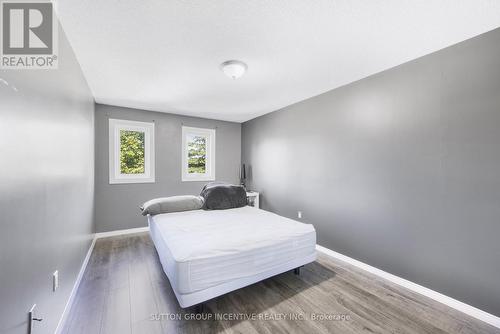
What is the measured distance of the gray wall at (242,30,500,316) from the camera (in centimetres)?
183

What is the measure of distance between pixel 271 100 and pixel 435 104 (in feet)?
7.28

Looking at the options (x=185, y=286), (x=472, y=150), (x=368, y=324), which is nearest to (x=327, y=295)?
(x=368, y=324)

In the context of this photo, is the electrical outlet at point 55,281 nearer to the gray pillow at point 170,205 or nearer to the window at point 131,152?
the gray pillow at point 170,205

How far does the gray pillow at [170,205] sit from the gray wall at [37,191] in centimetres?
104

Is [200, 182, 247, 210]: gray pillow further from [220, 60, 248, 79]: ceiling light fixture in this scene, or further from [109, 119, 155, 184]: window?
[220, 60, 248, 79]: ceiling light fixture

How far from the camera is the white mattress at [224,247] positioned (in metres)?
1.74

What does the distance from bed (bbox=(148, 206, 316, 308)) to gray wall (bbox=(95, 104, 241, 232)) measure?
1.56m

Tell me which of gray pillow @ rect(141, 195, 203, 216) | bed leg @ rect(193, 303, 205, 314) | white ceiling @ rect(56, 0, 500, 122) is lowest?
bed leg @ rect(193, 303, 205, 314)

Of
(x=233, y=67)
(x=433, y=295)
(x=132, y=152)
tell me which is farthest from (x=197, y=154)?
(x=433, y=295)

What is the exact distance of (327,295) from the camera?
212 cm

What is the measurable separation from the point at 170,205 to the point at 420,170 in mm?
3166

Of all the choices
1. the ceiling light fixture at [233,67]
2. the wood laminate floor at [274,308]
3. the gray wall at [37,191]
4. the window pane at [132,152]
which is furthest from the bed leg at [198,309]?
the window pane at [132,152]

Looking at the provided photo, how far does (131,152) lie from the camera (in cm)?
416

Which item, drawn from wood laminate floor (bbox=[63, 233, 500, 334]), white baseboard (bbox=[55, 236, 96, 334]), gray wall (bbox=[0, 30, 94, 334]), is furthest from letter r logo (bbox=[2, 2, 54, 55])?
wood laminate floor (bbox=[63, 233, 500, 334])
